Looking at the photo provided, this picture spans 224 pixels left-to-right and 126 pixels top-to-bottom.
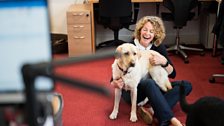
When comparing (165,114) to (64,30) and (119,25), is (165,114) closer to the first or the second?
(119,25)

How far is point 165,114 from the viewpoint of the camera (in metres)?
2.48

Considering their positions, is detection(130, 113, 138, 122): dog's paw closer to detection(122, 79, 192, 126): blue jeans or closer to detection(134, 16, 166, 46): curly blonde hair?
detection(122, 79, 192, 126): blue jeans

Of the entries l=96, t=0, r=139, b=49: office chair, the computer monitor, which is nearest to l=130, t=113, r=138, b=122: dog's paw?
l=96, t=0, r=139, b=49: office chair

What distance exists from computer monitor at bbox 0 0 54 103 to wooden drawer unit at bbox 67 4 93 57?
3302mm

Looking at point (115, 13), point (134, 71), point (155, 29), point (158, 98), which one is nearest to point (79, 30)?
point (115, 13)

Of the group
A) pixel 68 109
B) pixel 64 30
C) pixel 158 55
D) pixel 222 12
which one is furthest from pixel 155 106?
pixel 64 30

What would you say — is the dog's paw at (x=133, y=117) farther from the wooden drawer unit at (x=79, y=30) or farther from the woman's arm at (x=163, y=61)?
the wooden drawer unit at (x=79, y=30)

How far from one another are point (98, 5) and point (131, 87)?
2006 millimetres

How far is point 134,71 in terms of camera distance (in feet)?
8.31

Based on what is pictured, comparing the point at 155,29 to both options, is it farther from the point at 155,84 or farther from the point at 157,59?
the point at 155,84

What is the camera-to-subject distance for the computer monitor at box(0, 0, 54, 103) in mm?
831

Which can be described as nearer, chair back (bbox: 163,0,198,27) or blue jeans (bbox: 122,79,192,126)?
blue jeans (bbox: 122,79,192,126)

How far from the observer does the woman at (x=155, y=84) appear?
249cm

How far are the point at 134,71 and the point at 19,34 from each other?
176 cm
